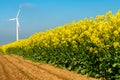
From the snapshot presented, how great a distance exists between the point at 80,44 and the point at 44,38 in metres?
14.4

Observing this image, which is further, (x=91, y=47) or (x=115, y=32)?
(x=91, y=47)

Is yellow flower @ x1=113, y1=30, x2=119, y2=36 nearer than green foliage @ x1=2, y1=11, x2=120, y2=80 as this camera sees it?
Yes

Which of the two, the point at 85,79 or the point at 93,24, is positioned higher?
the point at 93,24

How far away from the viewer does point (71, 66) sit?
101ft

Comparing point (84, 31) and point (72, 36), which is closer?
point (84, 31)

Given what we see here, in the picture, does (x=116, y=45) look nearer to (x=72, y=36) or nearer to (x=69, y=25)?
(x=72, y=36)

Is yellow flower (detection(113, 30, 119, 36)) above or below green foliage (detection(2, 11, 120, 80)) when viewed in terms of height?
above

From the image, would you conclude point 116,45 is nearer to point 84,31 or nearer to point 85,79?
point 85,79

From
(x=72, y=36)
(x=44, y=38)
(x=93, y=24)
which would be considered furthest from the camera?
(x=44, y=38)

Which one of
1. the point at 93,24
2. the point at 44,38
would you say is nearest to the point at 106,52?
the point at 93,24

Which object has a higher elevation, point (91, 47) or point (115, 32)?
point (115, 32)

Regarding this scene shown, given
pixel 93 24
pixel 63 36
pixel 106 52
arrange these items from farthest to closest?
pixel 63 36
pixel 93 24
pixel 106 52

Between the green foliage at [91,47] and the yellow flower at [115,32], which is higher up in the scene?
the yellow flower at [115,32]

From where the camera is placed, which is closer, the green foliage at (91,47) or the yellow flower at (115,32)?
the yellow flower at (115,32)
